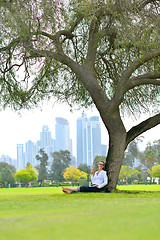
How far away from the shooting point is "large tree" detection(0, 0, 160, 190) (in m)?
13.0

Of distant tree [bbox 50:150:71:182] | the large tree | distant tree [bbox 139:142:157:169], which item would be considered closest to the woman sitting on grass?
the large tree

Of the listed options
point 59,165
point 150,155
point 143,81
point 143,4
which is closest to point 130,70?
point 143,81

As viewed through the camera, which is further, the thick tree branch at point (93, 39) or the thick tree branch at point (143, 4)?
the thick tree branch at point (93, 39)

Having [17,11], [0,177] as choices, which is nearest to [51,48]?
[17,11]

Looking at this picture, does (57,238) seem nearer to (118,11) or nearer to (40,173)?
(118,11)

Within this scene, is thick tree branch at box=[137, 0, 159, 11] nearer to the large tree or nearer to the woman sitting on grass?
the large tree

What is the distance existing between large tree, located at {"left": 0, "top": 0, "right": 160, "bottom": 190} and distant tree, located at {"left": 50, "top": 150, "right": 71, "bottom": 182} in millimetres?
85874

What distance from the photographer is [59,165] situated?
113 metres

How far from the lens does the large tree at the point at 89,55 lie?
12992mm

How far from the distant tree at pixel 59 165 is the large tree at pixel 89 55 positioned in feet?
282

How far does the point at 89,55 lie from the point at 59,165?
327ft

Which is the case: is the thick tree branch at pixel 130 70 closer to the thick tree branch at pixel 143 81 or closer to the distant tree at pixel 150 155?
the thick tree branch at pixel 143 81

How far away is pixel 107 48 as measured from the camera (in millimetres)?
16422

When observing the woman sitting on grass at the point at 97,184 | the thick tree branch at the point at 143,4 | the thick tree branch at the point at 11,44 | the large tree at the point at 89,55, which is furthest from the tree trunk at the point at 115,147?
the thick tree branch at the point at 11,44
